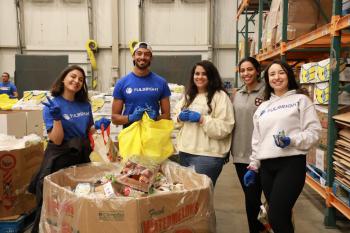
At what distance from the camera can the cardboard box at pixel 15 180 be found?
2.63m

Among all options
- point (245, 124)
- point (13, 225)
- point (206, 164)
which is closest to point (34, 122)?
point (13, 225)

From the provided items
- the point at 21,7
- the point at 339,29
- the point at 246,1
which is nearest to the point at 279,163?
the point at 339,29

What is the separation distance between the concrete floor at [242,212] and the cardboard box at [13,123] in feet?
7.81

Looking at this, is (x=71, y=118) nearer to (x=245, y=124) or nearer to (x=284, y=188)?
(x=245, y=124)

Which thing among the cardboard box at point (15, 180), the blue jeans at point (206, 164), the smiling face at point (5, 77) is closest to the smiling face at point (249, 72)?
the blue jeans at point (206, 164)

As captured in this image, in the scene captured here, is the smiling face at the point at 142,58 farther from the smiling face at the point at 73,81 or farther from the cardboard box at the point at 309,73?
the cardboard box at the point at 309,73

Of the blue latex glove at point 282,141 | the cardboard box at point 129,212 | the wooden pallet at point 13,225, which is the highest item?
the blue latex glove at point 282,141

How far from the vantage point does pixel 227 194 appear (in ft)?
13.2

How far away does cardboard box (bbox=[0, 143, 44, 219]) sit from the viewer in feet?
8.64

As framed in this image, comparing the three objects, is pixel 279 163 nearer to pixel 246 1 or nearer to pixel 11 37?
pixel 246 1

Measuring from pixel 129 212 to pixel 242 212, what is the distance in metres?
2.21

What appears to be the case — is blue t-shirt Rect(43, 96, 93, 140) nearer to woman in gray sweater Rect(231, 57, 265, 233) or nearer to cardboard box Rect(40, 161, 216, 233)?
cardboard box Rect(40, 161, 216, 233)

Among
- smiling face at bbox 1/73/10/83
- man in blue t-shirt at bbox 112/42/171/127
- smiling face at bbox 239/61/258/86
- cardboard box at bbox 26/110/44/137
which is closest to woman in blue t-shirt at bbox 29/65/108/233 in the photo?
man in blue t-shirt at bbox 112/42/171/127

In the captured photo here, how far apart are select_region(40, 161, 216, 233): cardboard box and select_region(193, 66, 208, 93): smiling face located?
719mm
